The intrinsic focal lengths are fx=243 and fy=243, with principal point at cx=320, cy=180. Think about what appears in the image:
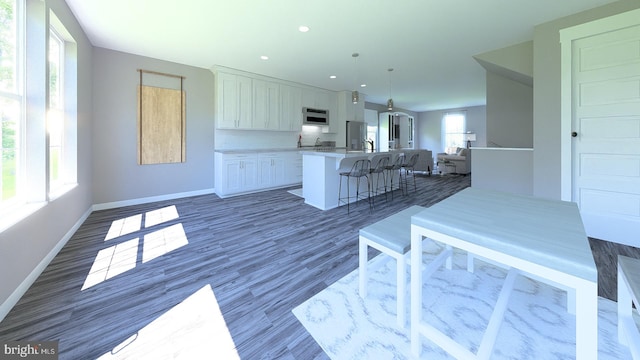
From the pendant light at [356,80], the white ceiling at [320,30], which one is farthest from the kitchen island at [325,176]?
the white ceiling at [320,30]

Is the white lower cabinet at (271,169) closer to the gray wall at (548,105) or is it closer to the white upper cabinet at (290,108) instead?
the white upper cabinet at (290,108)

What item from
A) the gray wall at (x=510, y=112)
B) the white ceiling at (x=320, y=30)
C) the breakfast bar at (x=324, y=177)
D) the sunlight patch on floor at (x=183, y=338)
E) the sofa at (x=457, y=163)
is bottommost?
the sunlight patch on floor at (x=183, y=338)

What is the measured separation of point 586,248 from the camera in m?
0.83

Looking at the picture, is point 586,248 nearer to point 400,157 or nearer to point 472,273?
point 472,273

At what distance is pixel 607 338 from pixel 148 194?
18.9ft

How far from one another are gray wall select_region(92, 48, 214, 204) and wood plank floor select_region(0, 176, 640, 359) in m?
0.68

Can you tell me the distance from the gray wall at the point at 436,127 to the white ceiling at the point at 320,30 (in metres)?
5.93

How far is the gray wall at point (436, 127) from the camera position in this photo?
32.9 ft

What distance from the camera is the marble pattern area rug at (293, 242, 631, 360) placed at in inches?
50.9

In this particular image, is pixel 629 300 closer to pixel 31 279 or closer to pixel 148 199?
pixel 31 279

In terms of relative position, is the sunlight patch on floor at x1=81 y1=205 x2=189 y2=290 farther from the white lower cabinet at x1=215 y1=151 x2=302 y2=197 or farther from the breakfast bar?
the breakfast bar

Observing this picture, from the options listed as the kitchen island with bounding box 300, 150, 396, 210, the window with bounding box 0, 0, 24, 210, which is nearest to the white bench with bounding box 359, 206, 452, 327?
the kitchen island with bounding box 300, 150, 396, 210

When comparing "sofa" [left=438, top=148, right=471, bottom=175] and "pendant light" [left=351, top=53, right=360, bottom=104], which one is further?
"sofa" [left=438, top=148, right=471, bottom=175]

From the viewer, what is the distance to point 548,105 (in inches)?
119
